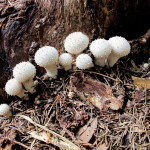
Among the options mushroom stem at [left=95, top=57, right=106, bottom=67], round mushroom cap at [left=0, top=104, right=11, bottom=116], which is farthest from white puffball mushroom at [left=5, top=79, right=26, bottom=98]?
mushroom stem at [left=95, top=57, right=106, bottom=67]

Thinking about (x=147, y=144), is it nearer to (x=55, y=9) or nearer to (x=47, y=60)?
(x=47, y=60)

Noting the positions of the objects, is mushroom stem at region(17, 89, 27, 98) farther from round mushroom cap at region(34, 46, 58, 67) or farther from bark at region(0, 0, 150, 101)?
round mushroom cap at region(34, 46, 58, 67)

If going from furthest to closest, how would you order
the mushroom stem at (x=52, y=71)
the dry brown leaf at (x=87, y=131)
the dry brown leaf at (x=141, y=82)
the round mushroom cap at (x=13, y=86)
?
the dry brown leaf at (x=141, y=82) < the mushroom stem at (x=52, y=71) < the round mushroom cap at (x=13, y=86) < the dry brown leaf at (x=87, y=131)

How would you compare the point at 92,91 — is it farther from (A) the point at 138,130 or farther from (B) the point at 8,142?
(B) the point at 8,142

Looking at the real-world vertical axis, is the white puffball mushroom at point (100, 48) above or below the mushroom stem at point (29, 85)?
above

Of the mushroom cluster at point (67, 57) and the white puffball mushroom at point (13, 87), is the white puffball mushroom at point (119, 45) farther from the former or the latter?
the white puffball mushroom at point (13, 87)

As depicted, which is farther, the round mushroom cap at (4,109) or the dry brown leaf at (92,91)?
the round mushroom cap at (4,109)

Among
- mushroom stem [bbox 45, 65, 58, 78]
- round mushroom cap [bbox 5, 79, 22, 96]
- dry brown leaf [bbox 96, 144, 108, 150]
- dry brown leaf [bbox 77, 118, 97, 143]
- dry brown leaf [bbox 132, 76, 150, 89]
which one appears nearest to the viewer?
dry brown leaf [bbox 96, 144, 108, 150]

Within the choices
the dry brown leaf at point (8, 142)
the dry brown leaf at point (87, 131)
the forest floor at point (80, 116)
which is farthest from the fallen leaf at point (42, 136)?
the dry brown leaf at point (87, 131)
